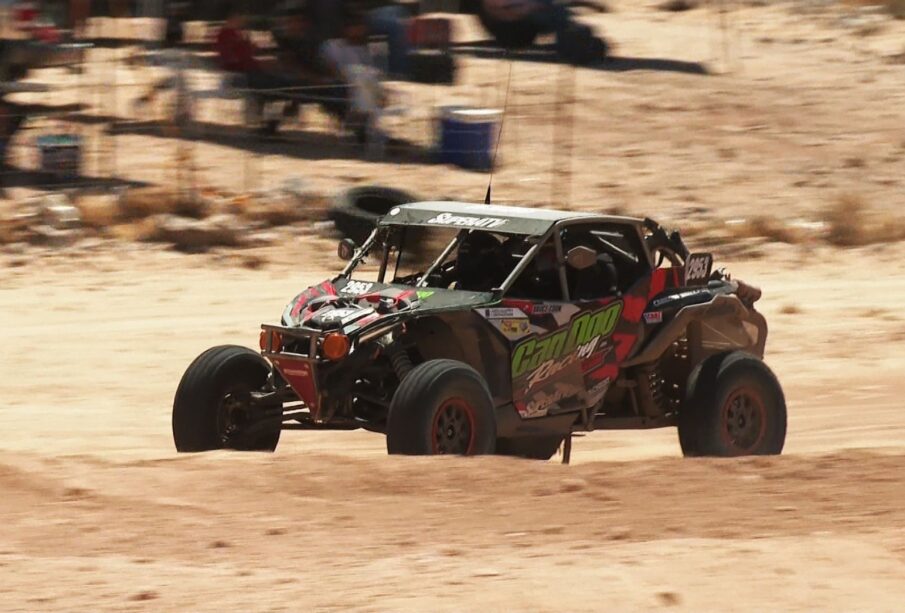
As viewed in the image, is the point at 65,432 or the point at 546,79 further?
the point at 546,79

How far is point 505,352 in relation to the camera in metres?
9.73

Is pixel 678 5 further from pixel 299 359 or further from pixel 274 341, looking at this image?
pixel 299 359

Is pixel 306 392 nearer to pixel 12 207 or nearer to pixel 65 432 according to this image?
pixel 65 432

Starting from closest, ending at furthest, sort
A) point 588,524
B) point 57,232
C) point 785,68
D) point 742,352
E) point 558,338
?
point 588,524
point 558,338
point 742,352
point 57,232
point 785,68

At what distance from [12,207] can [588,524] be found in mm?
11744

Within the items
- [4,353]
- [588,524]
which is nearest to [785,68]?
[4,353]

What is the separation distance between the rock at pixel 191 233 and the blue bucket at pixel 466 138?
367 centimetres

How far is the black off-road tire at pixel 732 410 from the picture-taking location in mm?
10414

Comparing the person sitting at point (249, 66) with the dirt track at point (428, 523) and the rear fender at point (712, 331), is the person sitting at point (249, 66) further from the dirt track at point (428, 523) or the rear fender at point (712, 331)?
the rear fender at point (712, 331)

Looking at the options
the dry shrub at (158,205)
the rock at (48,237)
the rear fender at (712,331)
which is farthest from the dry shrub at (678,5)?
the rear fender at (712,331)

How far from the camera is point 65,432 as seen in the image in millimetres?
11414

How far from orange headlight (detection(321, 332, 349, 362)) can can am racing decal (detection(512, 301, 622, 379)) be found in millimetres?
1063

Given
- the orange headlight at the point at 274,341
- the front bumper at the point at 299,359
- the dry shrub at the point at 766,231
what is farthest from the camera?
the dry shrub at the point at 766,231

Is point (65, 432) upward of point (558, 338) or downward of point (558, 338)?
downward
